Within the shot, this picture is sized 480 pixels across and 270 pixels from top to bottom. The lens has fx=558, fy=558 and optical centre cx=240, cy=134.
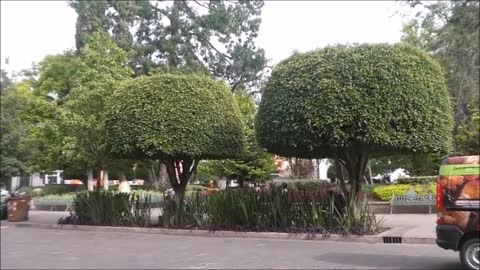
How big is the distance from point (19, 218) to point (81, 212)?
433 cm

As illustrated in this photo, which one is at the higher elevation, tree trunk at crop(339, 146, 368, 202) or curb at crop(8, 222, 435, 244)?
tree trunk at crop(339, 146, 368, 202)

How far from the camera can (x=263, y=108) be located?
1683 cm

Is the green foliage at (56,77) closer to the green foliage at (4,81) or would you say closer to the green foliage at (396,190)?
the green foliage at (4,81)

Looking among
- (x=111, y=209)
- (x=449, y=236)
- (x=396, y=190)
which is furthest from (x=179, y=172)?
(x=449, y=236)

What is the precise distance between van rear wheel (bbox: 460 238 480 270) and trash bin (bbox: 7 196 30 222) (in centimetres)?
1997

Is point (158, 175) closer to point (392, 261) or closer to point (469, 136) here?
point (469, 136)

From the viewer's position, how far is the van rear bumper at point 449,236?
Result: 973 cm

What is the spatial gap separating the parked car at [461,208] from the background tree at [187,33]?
112 ft

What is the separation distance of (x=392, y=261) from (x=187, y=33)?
36420 mm

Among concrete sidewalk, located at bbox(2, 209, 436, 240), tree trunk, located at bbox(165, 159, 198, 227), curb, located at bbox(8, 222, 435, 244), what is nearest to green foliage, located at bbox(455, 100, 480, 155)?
concrete sidewalk, located at bbox(2, 209, 436, 240)

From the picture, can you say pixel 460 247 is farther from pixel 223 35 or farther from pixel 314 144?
pixel 223 35

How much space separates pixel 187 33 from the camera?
4531 cm

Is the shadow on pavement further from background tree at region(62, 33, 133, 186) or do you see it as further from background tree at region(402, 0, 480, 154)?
background tree at region(62, 33, 133, 186)

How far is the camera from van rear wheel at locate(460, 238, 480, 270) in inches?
374
